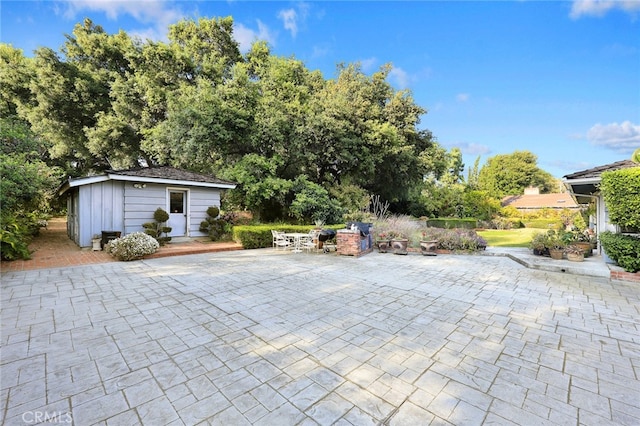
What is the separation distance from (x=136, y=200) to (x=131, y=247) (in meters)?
2.94

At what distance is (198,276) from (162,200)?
5537mm

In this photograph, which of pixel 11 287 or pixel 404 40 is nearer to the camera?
pixel 11 287

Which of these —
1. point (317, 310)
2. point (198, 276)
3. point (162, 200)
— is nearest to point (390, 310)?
point (317, 310)

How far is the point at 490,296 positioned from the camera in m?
4.49

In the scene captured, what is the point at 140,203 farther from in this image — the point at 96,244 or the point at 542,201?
the point at 542,201

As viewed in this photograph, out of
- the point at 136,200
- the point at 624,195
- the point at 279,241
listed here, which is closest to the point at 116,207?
the point at 136,200

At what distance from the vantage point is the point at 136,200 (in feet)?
30.0

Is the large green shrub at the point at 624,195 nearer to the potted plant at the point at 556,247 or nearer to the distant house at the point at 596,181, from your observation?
the distant house at the point at 596,181

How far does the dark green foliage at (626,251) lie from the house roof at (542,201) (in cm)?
3193

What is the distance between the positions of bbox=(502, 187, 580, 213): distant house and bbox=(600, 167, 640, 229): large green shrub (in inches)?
1265

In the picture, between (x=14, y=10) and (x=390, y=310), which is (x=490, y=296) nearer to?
(x=390, y=310)

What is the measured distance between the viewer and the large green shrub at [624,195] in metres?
5.17

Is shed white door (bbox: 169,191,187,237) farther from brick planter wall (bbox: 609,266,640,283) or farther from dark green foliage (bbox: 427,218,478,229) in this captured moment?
dark green foliage (bbox: 427,218,478,229)

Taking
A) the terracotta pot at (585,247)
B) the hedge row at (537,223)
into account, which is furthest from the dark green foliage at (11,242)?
the hedge row at (537,223)
